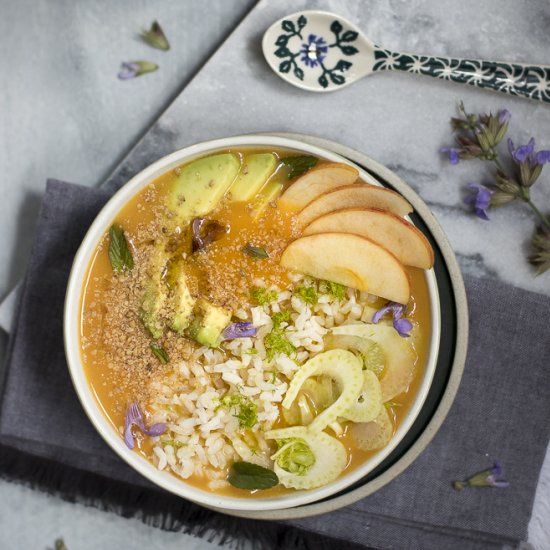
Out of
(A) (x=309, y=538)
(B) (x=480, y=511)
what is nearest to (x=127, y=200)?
(A) (x=309, y=538)

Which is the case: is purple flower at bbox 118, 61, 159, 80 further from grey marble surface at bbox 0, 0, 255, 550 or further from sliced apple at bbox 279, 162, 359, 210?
sliced apple at bbox 279, 162, 359, 210

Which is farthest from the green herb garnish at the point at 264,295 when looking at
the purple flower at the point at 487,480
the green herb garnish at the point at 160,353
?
the purple flower at the point at 487,480

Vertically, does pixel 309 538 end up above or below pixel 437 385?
below

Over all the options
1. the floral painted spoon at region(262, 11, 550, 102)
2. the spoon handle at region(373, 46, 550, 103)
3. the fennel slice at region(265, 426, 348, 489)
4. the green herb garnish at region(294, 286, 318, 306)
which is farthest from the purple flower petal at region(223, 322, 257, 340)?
the spoon handle at region(373, 46, 550, 103)

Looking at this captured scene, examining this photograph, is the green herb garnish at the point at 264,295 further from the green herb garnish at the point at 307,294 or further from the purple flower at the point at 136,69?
the purple flower at the point at 136,69

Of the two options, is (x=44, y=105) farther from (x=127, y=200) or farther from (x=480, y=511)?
(x=480, y=511)

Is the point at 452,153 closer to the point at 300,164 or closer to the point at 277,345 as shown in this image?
the point at 300,164

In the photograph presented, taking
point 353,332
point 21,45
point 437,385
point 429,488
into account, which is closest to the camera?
point 353,332
